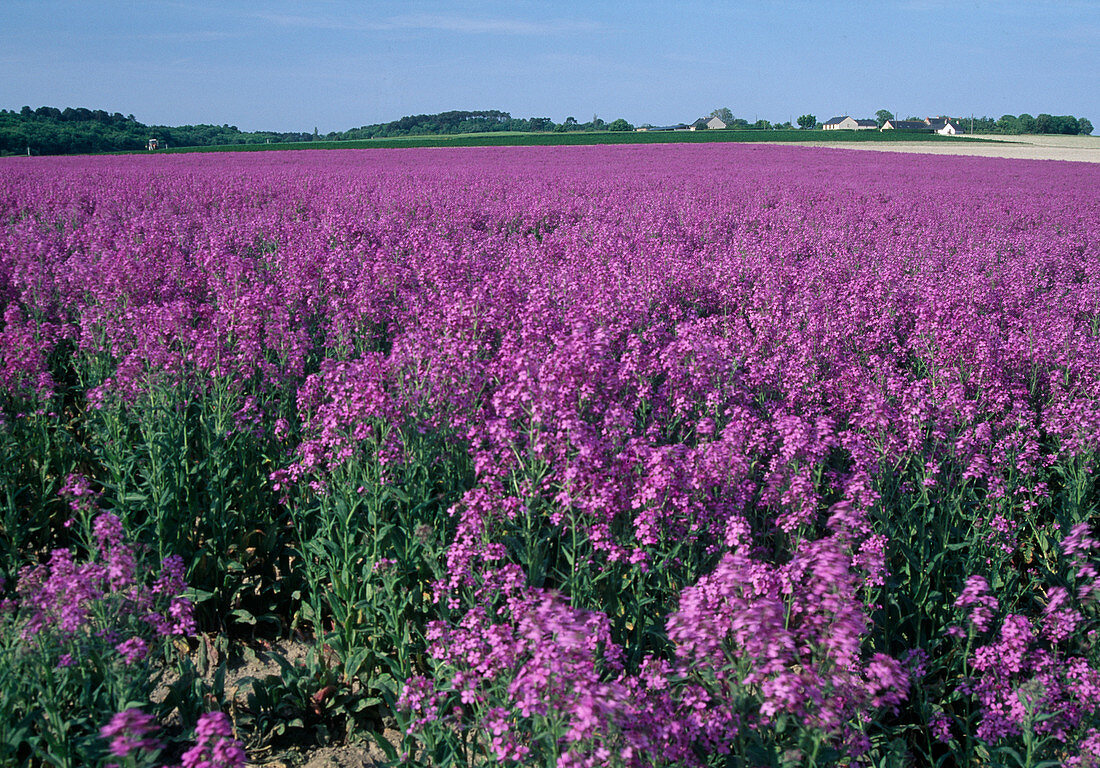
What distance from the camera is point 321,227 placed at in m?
10.6

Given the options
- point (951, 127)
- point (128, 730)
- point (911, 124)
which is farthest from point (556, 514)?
point (911, 124)

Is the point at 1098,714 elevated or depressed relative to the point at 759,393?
depressed

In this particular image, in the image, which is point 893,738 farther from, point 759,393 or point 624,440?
point 759,393

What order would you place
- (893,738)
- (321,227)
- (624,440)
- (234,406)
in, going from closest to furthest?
(893,738)
(624,440)
(234,406)
(321,227)

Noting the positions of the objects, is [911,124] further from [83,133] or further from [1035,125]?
[83,133]

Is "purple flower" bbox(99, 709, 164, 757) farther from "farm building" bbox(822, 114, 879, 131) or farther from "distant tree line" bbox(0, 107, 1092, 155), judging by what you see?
"farm building" bbox(822, 114, 879, 131)

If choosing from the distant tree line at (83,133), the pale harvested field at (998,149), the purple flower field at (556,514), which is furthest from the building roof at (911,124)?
the purple flower field at (556,514)

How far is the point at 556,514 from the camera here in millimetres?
3406

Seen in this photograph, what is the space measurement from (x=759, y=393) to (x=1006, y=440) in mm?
1674

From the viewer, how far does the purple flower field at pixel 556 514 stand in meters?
2.50

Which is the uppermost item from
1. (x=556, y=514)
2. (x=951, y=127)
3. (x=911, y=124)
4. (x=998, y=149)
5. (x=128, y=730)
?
(x=911, y=124)

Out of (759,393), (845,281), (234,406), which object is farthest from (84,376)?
(845,281)

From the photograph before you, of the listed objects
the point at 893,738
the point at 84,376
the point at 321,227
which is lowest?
the point at 893,738

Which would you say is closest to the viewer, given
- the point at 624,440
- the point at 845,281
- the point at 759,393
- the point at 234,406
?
the point at 624,440
